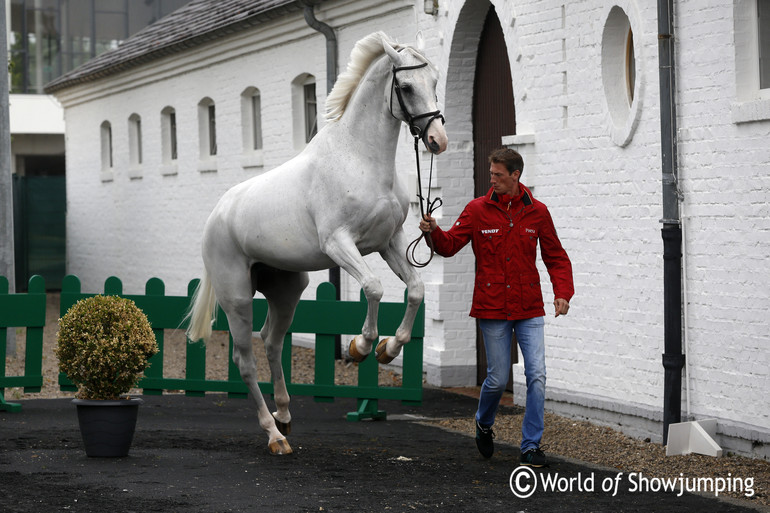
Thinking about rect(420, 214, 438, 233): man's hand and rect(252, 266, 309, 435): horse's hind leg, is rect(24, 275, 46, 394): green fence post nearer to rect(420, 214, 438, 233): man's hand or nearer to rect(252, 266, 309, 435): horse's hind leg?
rect(252, 266, 309, 435): horse's hind leg

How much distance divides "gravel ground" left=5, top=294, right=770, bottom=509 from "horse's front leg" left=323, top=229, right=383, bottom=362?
7.44 feet

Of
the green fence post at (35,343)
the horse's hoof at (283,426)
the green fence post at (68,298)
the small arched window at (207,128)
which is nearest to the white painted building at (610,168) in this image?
the horse's hoof at (283,426)

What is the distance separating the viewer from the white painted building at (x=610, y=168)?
8766 mm

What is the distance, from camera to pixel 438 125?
693cm

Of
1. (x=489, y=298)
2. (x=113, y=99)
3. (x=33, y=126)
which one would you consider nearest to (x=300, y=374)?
(x=489, y=298)

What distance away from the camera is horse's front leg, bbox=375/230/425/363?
7.23 metres

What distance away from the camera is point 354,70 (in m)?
7.61

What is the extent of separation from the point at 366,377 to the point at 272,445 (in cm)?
236

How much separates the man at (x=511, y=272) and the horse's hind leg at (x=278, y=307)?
136 cm

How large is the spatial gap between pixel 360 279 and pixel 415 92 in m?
1.13

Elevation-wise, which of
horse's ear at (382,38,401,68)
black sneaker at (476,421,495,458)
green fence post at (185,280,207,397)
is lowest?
black sneaker at (476,421,495,458)

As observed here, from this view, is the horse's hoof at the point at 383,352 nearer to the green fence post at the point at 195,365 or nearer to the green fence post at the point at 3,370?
the green fence post at the point at 195,365

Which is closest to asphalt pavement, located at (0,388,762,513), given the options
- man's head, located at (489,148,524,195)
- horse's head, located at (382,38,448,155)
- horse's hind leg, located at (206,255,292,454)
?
horse's hind leg, located at (206,255,292,454)

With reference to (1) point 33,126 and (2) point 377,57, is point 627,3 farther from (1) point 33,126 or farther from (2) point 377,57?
(1) point 33,126
